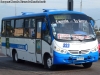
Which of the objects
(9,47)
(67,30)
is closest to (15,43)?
(9,47)

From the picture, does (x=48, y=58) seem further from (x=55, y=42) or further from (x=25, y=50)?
(x=25, y=50)

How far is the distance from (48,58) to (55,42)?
1153 mm

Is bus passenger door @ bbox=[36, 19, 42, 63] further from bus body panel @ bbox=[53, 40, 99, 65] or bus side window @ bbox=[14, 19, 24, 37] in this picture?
bus side window @ bbox=[14, 19, 24, 37]

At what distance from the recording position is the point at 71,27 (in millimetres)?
15305

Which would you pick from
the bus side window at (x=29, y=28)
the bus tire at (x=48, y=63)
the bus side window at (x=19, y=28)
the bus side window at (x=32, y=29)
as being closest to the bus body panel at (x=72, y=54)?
the bus tire at (x=48, y=63)

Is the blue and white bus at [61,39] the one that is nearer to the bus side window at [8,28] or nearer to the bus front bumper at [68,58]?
the bus front bumper at [68,58]

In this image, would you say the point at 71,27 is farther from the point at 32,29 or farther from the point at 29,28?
the point at 29,28

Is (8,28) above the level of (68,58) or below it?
above

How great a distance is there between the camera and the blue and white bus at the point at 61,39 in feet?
48.4

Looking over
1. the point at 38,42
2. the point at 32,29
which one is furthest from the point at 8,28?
the point at 38,42

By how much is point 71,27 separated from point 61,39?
0.87m

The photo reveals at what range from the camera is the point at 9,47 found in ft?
70.9

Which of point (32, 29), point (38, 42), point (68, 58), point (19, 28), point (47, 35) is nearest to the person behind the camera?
point (68, 58)

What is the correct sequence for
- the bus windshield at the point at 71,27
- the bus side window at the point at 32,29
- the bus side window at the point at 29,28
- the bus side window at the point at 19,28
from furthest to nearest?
the bus side window at the point at 19,28, the bus side window at the point at 29,28, the bus side window at the point at 32,29, the bus windshield at the point at 71,27
